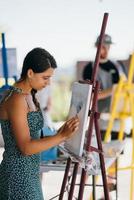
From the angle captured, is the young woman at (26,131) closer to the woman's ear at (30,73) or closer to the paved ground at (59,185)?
the woman's ear at (30,73)

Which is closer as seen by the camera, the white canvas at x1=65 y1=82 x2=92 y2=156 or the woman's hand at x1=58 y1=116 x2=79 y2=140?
the woman's hand at x1=58 y1=116 x2=79 y2=140

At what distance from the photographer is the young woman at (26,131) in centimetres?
169

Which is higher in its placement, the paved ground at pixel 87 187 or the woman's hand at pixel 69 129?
the woman's hand at pixel 69 129

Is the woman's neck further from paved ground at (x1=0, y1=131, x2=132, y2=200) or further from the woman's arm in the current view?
paved ground at (x1=0, y1=131, x2=132, y2=200)

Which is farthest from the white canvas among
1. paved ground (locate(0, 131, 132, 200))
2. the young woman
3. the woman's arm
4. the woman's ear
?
paved ground (locate(0, 131, 132, 200))

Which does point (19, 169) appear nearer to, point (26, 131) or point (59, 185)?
point (26, 131)

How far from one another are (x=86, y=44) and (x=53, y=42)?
1.36 feet

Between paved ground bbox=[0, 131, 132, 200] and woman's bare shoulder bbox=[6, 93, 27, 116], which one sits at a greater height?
woman's bare shoulder bbox=[6, 93, 27, 116]

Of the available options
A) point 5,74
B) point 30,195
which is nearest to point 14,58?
point 5,74

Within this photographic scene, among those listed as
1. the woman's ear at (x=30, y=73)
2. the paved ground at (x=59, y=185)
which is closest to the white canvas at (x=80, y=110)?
the woman's ear at (x=30, y=73)

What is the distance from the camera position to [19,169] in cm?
184

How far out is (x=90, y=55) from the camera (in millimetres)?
5000

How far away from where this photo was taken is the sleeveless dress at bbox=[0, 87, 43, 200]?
1.81m

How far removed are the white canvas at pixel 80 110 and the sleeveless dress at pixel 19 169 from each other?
201 mm
